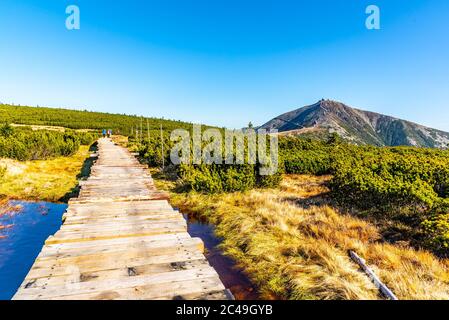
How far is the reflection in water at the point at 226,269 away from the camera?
483cm

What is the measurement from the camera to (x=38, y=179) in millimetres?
12977

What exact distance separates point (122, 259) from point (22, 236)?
4956 millimetres

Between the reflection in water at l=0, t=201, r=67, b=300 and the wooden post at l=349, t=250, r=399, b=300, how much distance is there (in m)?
6.56

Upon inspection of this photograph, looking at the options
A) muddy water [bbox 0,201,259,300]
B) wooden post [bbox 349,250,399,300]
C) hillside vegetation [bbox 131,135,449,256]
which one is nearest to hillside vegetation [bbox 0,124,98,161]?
muddy water [bbox 0,201,259,300]

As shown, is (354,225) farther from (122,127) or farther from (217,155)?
(122,127)

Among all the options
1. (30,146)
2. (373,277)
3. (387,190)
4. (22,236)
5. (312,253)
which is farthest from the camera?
(30,146)

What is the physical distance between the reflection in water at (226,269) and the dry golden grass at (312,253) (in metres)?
0.20

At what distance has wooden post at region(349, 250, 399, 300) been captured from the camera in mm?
4092

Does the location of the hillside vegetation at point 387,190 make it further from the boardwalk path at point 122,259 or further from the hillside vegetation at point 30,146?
the hillside vegetation at point 30,146

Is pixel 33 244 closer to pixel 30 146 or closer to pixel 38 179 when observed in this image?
pixel 38 179

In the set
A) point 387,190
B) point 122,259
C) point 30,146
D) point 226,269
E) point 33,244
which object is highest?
point 30,146

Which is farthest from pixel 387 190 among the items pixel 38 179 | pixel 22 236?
pixel 38 179

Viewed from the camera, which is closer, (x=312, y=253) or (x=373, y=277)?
(x=373, y=277)

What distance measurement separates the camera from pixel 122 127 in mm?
59281
